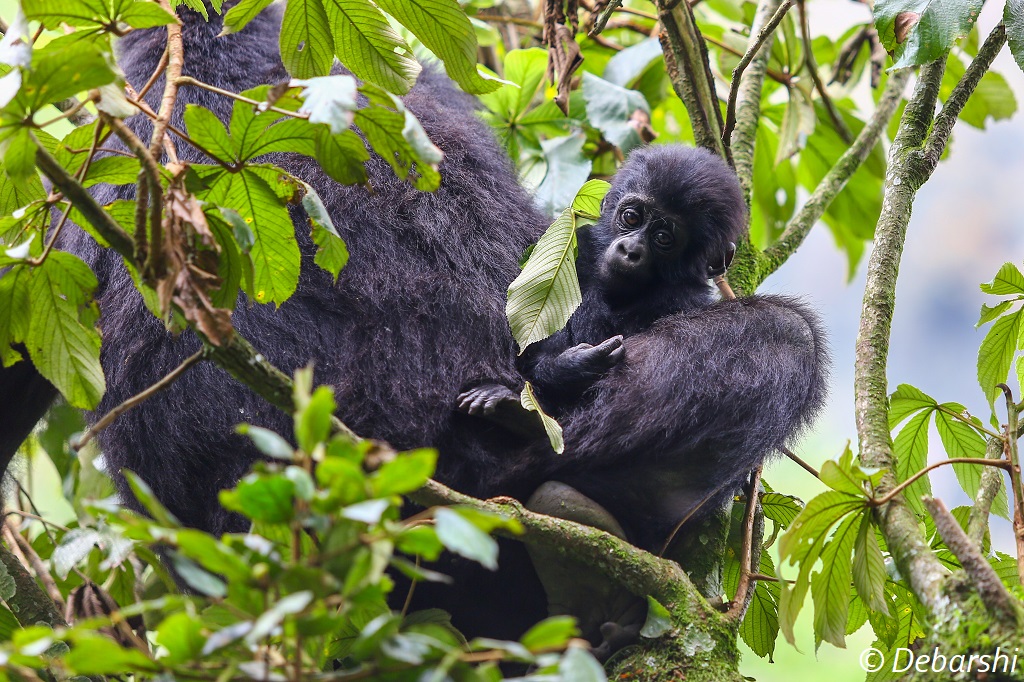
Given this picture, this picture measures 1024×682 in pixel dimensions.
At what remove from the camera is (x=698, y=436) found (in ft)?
7.33

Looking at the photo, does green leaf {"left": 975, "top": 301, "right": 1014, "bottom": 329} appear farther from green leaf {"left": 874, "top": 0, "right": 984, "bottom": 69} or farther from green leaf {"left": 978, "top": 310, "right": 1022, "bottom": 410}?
green leaf {"left": 874, "top": 0, "right": 984, "bottom": 69}

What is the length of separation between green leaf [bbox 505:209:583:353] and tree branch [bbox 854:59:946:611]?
0.65m

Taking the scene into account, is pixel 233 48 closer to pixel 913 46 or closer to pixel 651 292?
pixel 651 292

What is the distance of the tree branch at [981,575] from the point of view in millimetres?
1479

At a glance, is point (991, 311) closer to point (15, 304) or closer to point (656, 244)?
point (656, 244)

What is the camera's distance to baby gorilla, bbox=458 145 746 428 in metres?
2.73

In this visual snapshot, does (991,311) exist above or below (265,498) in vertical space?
above

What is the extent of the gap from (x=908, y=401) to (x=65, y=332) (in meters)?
1.81

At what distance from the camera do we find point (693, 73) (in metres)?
2.81

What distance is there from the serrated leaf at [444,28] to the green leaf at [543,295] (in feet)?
1.45

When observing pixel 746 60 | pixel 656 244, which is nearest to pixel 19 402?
pixel 656 244

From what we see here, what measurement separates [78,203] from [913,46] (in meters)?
1.72

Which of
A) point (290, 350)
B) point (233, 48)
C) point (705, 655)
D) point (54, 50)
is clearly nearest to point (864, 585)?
point (705, 655)

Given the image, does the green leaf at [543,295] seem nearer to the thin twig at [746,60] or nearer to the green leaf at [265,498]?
the thin twig at [746,60]
